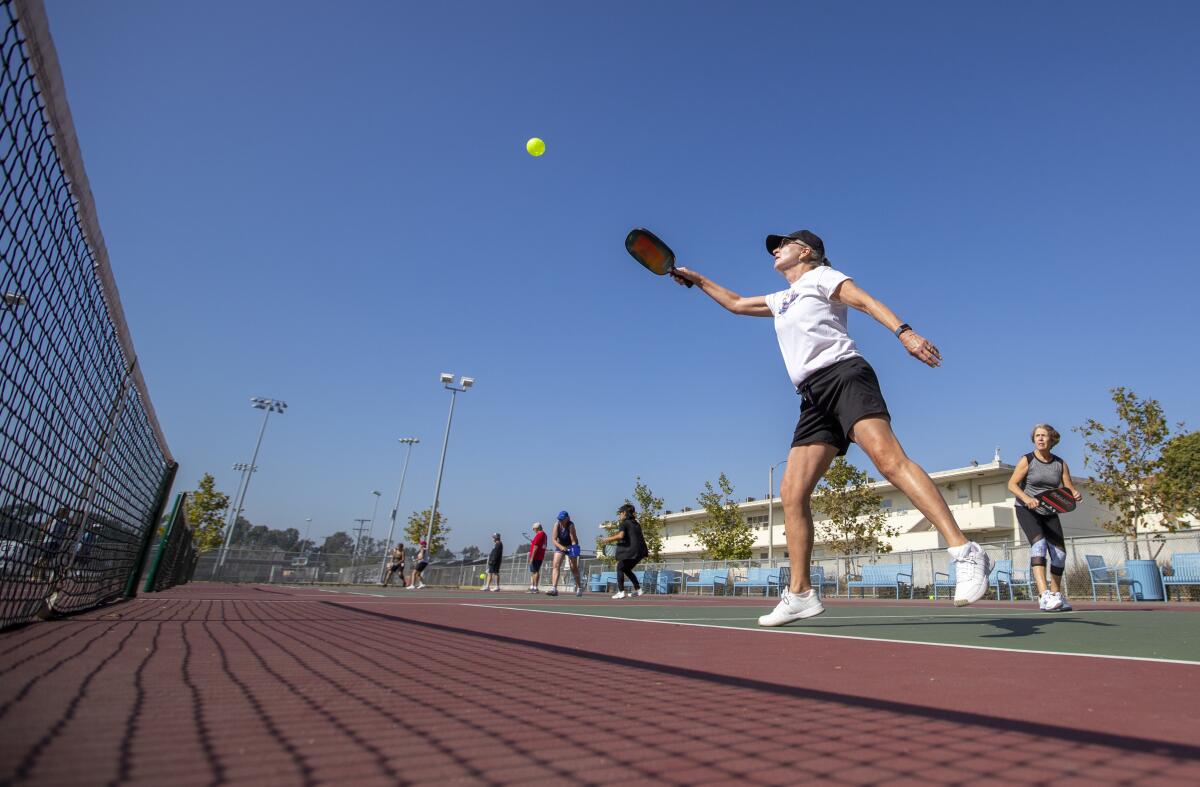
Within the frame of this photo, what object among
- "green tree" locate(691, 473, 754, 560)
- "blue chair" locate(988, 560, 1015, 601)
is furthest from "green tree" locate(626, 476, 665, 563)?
"blue chair" locate(988, 560, 1015, 601)

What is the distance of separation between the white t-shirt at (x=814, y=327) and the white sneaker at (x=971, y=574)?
1284 millimetres

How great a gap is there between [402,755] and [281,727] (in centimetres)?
37

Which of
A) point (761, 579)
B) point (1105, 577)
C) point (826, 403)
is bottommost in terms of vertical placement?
point (761, 579)

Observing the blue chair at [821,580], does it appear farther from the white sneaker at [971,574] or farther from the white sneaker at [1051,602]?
the white sneaker at [971,574]

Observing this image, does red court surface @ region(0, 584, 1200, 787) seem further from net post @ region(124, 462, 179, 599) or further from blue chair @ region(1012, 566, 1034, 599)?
blue chair @ region(1012, 566, 1034, 599)

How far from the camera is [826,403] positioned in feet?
13.2

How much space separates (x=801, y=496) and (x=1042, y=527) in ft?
14.7

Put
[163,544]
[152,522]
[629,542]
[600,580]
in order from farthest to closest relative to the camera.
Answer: [600,580] < [629,542] < [163,544] < [152,522]

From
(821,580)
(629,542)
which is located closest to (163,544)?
(629,542)

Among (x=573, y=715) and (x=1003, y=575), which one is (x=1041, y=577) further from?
(x=1003, y=575)

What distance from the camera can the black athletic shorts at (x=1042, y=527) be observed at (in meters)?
6.93

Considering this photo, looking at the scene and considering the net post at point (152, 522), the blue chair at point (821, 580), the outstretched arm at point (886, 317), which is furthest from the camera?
the blue chair at point (821, 580)

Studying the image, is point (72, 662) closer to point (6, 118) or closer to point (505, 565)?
point (6, 118)

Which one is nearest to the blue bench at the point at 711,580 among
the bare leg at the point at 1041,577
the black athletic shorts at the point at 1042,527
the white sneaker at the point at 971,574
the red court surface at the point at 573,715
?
the bare leg at the point at 1041,577
